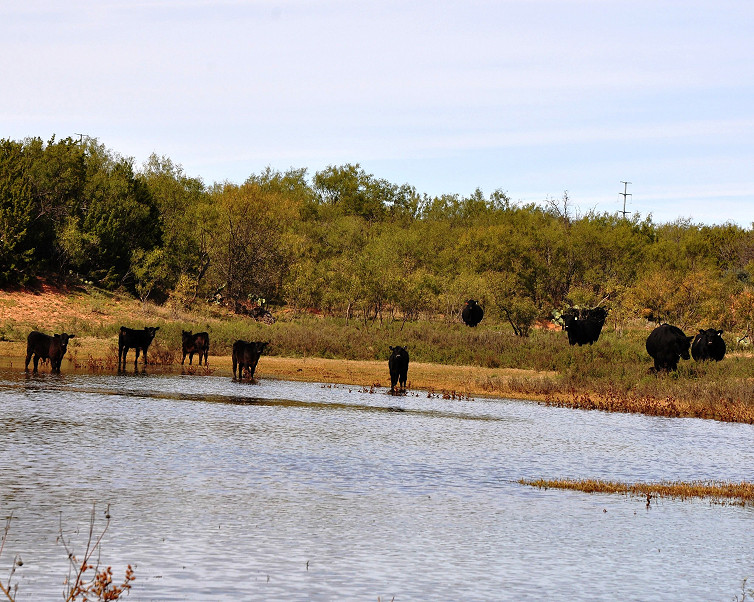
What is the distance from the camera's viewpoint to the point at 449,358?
46469mm

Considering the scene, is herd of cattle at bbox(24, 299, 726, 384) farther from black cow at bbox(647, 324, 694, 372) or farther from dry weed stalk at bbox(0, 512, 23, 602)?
dry weed stalk at bbox(0, 512, 23, 602)

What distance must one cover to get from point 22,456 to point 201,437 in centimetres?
478

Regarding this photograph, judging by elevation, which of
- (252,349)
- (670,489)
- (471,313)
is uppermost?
(471,313)

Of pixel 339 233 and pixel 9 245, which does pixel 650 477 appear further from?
pixel 339 233

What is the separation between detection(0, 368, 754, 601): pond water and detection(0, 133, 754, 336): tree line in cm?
3391

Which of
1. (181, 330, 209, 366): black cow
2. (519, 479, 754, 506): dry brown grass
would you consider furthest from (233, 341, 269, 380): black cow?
(519, 479, 754, 506): dry brown grass

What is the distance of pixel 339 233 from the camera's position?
329 ft

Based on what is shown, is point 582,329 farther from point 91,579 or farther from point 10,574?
point 10,574

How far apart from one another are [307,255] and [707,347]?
1832 inches

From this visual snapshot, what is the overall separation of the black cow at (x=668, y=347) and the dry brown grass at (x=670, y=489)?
21.4 meters

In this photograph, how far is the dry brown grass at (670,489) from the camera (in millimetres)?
17047

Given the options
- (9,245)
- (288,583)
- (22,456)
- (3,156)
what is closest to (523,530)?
(288,583)

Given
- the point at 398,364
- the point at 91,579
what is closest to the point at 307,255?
the point at 398,364

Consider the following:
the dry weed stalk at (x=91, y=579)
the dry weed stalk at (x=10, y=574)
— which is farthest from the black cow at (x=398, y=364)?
the dry weed stalk at (x=10, y=574)
